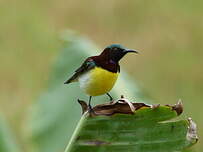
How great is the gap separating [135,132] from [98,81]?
0.76ft

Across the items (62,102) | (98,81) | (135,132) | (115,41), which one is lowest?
(115,41)

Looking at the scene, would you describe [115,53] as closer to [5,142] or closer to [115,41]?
[5,142]

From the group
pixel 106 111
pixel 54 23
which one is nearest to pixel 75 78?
pixel 106 111

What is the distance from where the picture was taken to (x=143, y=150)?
8.15 ft

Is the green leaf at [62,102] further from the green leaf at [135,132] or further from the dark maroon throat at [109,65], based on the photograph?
the dark maroon throat at [109,65]

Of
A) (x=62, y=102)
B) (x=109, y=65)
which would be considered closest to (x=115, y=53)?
(x=109, y=65)

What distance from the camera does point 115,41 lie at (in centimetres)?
810

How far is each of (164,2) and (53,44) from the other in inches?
78.5

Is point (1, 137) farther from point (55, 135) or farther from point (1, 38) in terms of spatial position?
point (1, 38)

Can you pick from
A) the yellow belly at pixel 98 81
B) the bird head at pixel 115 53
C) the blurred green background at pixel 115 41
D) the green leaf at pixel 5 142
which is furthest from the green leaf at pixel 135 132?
the blurred green background at pixel 115 41

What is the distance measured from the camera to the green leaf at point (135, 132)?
2359 mm

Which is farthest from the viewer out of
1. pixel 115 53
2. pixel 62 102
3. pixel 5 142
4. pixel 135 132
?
pixel 62 102

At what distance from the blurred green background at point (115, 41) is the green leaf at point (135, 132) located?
3.98 m

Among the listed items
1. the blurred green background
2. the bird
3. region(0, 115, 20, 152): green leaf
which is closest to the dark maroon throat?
the bird
